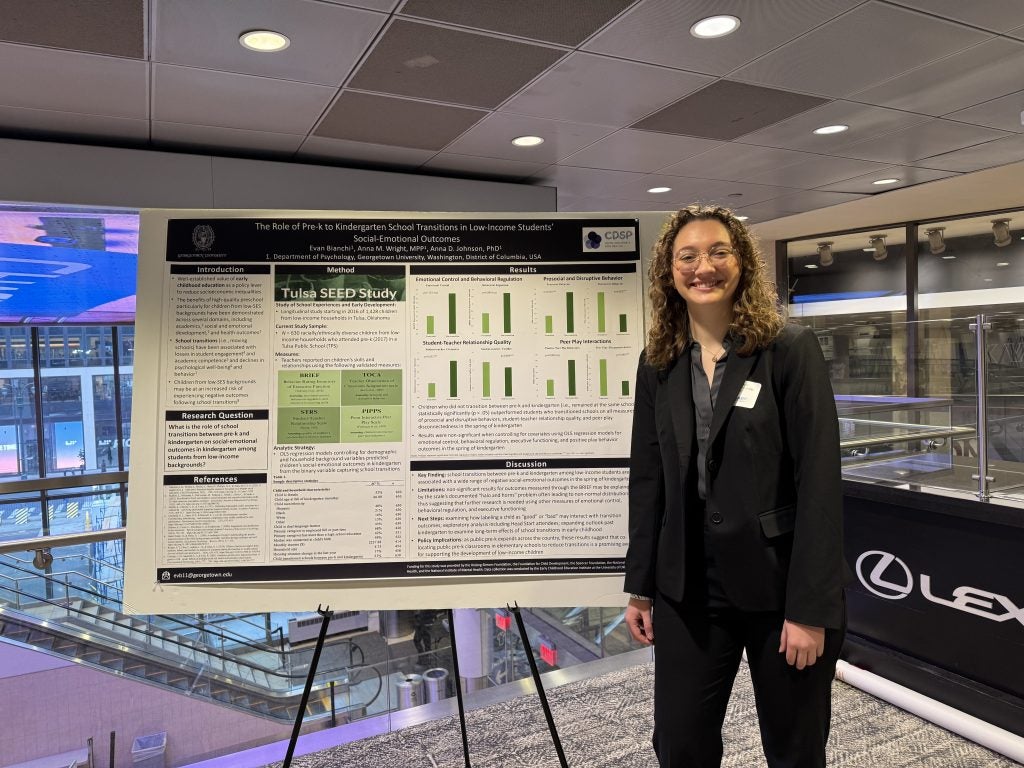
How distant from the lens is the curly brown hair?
1354 mm

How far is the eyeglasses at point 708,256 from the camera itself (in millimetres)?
1385

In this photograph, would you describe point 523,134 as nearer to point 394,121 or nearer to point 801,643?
point 394,121

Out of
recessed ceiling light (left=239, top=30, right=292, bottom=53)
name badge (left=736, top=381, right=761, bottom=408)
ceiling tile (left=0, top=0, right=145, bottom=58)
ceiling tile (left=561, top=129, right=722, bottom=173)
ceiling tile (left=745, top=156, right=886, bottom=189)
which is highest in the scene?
ceiling tile (left=745, top=156, right=886, bottom=189)

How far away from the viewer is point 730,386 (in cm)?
135

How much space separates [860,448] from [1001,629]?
108 centimetres

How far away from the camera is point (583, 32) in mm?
2457

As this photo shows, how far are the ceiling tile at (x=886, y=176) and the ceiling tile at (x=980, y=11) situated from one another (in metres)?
2.34

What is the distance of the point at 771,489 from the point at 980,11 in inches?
90.3

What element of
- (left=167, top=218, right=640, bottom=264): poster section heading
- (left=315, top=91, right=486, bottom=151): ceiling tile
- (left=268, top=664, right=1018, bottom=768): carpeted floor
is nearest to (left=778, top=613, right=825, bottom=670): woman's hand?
(left=167, top=218, right=640, bottom=264): poster section heading

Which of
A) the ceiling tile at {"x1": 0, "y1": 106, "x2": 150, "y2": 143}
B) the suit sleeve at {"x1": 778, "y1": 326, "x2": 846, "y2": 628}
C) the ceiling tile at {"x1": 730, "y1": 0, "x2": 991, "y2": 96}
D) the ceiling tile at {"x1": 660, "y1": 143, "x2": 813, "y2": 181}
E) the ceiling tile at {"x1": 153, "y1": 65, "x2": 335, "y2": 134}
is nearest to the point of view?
the suit sleeve at {"x1": 778, "y1": 326, "x2": 846, "y2": 628}

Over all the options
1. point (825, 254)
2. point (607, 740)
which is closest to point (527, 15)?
point (607, 740)

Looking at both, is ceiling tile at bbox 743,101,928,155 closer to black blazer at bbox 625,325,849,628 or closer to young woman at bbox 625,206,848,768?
young woman at bbox 625,206,848,768

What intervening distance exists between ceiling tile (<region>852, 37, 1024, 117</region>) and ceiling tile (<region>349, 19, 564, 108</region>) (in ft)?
5.64

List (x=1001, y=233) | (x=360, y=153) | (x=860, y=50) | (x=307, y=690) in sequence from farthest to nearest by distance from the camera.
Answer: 1. (x=1001, y=233)
2. (x=360, y=153)
3. (x=860, y=50)
4. (x=307, y=690)
